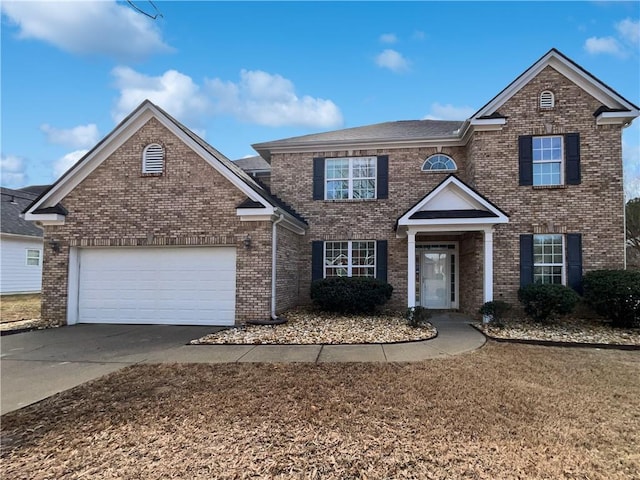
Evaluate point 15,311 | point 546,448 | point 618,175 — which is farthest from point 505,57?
point 15,311

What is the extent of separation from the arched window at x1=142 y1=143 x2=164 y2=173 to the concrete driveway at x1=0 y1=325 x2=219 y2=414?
179 inches

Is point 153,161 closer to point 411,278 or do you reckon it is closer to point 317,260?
point 317,260

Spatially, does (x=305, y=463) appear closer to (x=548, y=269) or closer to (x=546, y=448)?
(x=546, y=448)

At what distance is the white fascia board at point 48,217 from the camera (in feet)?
34.1

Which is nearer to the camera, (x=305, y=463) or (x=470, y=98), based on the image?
(x=305, y=463)

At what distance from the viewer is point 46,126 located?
1427 inches

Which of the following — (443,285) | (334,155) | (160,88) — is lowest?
(443,285)

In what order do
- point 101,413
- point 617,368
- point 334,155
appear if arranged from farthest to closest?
point 334,155 < point 617,368 < point 101,413

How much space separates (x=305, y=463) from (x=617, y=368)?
612cm

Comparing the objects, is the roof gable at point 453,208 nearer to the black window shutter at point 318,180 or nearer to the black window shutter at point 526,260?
the black window shutter at point 526,260

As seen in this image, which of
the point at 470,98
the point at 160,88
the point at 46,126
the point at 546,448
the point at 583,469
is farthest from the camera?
the point at 46,126

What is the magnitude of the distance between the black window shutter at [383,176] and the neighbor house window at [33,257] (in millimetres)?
20445

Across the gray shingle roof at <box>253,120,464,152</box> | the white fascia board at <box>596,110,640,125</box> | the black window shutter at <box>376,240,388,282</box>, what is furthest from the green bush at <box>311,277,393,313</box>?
the white fascia board at <box>596,110,640,125</box>

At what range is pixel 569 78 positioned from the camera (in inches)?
435
